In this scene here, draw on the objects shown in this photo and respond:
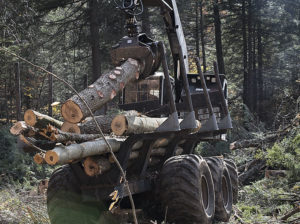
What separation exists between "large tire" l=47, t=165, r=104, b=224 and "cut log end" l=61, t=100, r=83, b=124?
1.60 metres

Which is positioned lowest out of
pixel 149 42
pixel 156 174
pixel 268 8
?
pixel 156 174

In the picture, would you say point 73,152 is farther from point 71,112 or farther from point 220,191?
point 220,191

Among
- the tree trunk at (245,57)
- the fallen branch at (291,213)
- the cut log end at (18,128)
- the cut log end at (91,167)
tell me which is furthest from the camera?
the tree trunk at (245,57)

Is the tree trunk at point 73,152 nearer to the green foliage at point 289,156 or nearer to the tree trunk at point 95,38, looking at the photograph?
the green foliage at point 289,156

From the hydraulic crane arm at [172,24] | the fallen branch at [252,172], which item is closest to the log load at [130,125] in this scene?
the hydraulic crane arm at [172,24]

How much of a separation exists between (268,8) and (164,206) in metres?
24.5

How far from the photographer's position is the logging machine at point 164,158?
259 inches

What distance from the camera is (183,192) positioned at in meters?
6.82

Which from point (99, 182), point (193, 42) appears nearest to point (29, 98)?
point (193, 42)

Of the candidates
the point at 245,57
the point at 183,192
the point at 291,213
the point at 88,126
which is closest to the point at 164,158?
the point at 183,192

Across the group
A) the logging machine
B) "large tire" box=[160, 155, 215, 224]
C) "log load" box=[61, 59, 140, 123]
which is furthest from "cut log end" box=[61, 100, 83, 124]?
"large tire" box=[160, 155, 215, 224]

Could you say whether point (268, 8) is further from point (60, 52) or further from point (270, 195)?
point (270, 195)

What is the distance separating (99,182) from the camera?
6344mm

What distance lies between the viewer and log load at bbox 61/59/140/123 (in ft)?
18.5
